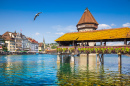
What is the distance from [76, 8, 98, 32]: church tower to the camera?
76.4 metres

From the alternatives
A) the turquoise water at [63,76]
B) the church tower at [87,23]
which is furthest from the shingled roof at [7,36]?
the turquoise water at [63,76]

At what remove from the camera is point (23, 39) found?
148 m

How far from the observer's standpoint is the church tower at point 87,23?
251ft

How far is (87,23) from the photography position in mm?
76688

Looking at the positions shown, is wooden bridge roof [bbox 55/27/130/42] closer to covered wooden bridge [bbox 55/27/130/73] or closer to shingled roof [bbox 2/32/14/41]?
covered wooden bridge [bbox 55/27/130/73]

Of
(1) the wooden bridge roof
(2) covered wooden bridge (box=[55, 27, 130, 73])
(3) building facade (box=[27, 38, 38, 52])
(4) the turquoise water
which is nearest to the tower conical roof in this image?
(2) covered wooden bridge (box=[55, 27, 130, 73])

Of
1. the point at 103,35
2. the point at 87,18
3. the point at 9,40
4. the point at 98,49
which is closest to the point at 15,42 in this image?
the point at 9,40

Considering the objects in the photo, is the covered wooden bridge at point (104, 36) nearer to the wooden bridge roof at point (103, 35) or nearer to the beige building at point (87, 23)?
the wooden bridge roof at point (103, 35)

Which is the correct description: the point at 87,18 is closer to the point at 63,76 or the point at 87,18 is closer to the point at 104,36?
the point at 104,36

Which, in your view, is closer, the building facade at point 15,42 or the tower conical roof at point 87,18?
the tower conical roof at point 87,18

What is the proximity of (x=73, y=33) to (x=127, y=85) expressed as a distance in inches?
955

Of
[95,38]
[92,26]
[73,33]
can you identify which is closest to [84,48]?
[95,38]

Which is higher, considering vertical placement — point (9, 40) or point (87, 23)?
point (87, 23)

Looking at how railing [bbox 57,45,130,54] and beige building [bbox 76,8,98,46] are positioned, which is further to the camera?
beige building [bbox 76,8,98,46]
